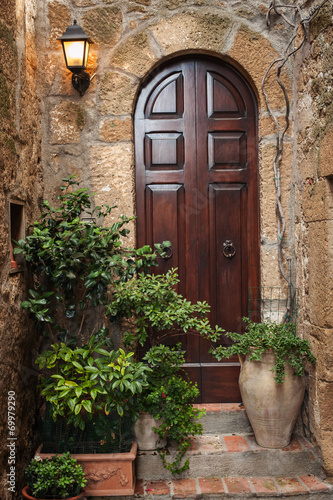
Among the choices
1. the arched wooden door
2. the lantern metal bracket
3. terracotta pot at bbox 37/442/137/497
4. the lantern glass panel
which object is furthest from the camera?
the arched wooden door

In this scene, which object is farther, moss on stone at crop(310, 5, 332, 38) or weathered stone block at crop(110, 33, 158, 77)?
weathered stone block at crop(110, 33, 158, 77)

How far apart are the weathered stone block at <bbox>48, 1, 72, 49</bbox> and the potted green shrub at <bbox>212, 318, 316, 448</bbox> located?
2395 millimetres

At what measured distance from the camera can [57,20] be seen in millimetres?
3213

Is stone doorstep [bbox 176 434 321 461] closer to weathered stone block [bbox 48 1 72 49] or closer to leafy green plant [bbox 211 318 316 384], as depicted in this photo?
leafy green plant [bbox 211 318 316 384]

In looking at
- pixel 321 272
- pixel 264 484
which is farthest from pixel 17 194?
pixel 264 484

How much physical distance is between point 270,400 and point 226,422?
0.46 metres

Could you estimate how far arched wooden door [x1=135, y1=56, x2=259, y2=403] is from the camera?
131 inches

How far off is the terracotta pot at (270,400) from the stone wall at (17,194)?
4.49 feet

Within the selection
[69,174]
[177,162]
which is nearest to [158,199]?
[177,162]

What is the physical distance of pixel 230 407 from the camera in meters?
3.24

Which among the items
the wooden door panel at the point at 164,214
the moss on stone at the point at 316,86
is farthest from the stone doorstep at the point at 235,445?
the moss on stone at the point at 316,86

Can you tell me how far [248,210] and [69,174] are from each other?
1.31m

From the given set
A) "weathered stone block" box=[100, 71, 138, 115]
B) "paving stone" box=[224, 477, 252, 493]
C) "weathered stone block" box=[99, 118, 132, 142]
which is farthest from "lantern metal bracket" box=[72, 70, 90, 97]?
"paving stone" box=[224, 477, 252, 493]

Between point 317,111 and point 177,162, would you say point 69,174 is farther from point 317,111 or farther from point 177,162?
point 317,111
